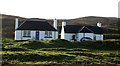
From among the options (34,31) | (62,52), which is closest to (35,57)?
(62,52)

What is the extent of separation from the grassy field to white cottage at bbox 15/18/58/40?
9.77m

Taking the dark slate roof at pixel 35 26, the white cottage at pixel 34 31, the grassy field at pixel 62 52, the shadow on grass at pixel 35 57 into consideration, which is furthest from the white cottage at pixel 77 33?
the shadow on grass at pixel 35 57

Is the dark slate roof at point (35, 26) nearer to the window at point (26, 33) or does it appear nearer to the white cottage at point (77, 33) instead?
the window at point (26, 33)

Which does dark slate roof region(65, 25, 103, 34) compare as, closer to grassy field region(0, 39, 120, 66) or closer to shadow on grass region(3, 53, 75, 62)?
grassy field region(0, 39, 120, 66)

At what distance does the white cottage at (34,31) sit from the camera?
6500cm

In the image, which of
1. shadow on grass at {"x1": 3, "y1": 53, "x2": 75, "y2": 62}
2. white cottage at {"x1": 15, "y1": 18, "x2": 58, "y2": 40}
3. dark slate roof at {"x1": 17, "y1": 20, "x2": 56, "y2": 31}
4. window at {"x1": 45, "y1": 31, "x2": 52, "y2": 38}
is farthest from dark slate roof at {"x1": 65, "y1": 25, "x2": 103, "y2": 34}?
shadow on grass at {"x1": 3, "y1": 53, "x2": 75, "y2": 62}

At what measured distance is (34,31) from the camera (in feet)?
216

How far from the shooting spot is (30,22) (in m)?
68.3

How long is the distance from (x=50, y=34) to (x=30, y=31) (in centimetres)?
413

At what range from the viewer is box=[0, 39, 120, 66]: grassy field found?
112ft

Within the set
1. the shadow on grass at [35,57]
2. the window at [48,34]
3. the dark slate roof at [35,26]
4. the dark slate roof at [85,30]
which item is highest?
the dark slate roof at [35,26]

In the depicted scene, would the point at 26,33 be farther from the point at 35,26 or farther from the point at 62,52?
the point at 62,52

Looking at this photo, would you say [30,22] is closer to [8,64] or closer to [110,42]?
[110,42]

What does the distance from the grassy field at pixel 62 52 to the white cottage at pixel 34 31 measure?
977 centimetres
